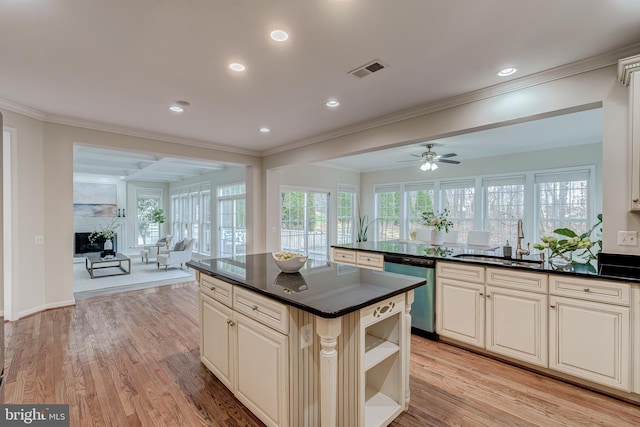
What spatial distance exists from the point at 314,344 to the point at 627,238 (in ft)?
8.47

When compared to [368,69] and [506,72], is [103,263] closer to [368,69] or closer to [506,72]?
[368,69]

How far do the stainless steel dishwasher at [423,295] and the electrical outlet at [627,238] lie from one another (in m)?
1.48

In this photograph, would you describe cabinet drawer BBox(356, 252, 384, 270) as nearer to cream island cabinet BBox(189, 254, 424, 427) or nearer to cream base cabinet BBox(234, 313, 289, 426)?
cream island cabinet BBox(189, 254, 424, 427)

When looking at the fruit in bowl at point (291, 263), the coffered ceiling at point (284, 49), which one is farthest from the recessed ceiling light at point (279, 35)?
the fruit in bowl at point (291, 263)

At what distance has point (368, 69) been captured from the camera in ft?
9.14

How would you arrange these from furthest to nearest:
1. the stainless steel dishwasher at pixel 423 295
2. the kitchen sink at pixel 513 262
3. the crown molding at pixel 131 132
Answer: the crown molding at pixel 131 132, the stainless steel dishwasher at pixel 423 295, the kitchen sink at pixel 513 262

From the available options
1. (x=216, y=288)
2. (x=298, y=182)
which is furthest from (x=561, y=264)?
(x=298, y=182)

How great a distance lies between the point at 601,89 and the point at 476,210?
4.35 m

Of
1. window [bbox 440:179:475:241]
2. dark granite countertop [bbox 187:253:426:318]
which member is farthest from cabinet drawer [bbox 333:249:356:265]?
window [bbox 440:179:475:241]

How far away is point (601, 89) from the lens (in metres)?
2.52

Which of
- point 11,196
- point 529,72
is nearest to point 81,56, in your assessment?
point 11,196

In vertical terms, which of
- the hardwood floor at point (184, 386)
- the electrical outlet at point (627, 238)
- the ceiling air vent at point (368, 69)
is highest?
the ceiling air vent at point (368, 69)

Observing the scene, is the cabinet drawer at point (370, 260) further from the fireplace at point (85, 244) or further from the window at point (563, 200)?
the fireplace at point (85, 244)

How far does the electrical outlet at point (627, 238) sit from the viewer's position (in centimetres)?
236
